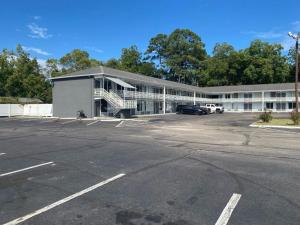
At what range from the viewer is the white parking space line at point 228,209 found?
15.1 ft

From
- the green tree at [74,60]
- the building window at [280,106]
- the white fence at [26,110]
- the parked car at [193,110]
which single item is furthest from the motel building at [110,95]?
the green tree at [74,60]

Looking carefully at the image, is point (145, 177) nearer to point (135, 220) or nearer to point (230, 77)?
point (135, 220)

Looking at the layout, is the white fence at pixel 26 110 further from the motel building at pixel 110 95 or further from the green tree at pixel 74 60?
the green tree at pixel 74 60

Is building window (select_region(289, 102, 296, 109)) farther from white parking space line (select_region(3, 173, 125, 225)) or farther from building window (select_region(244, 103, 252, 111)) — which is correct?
white parking space line (select_region(3, 173, 125, 225))

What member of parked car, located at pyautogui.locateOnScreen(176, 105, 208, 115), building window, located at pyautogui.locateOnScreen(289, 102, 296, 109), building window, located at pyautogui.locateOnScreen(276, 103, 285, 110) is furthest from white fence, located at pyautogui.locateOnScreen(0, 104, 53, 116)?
building window, located at pyautogui.locateOnScreen(289, 102, 296, 109)

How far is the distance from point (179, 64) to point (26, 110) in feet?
168

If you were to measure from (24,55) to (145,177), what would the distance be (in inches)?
2524

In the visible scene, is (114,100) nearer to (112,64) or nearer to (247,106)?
(247,106)

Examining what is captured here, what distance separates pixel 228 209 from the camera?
16.7 feet

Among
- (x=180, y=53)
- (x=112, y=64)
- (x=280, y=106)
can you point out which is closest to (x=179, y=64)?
(x=180, y=53)

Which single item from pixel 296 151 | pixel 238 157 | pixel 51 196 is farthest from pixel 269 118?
pixel 51 196

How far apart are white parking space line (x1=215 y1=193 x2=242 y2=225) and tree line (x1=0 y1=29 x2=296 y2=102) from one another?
60.1 metres

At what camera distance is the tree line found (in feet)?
203

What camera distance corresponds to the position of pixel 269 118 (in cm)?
2775
